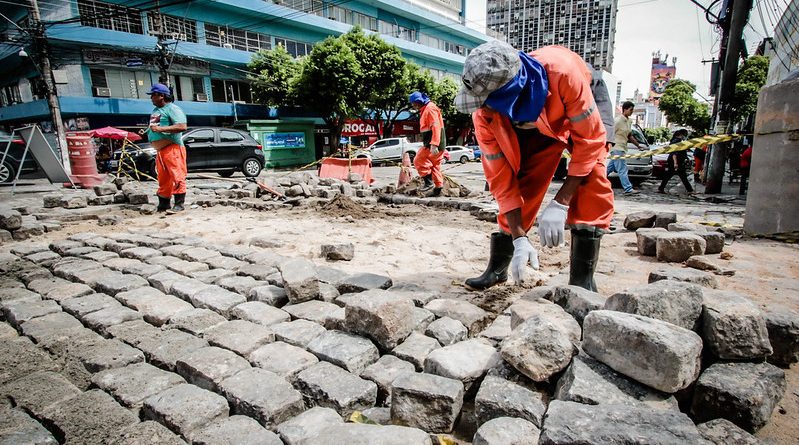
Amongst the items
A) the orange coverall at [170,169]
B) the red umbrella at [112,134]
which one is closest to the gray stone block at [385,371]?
the orange coverall at [170,169]

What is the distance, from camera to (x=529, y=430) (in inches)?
52.1

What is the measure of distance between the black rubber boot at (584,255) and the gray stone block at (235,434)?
193cm

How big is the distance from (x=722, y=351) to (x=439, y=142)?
5.62m

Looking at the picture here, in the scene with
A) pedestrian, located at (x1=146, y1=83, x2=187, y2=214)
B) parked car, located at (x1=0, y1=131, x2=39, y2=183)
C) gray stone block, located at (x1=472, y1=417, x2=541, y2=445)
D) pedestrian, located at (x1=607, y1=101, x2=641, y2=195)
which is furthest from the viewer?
parked car, located at (x1=0, y1=131, x2=39, y2=183)

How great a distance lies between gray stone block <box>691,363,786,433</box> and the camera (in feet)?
4.60

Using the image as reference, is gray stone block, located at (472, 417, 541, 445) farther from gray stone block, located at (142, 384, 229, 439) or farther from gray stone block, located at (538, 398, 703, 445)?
gray stone block, located at (142, 384, 229, 439)

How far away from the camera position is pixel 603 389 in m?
1.43

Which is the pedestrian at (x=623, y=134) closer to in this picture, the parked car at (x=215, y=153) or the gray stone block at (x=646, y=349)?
the gray stone block at (x=646, y=349)

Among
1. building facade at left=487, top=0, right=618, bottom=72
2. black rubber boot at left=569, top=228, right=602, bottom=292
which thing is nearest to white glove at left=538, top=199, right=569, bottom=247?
black rubber boot at left=569, top=228, right=602, bottom=292

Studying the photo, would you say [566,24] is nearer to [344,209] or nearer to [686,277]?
[344,209]

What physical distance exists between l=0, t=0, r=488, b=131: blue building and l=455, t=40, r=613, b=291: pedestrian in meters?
16.2

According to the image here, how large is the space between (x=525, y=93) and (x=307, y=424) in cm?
182

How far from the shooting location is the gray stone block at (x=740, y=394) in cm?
140

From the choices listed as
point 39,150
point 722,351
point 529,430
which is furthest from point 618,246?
point 39,150
